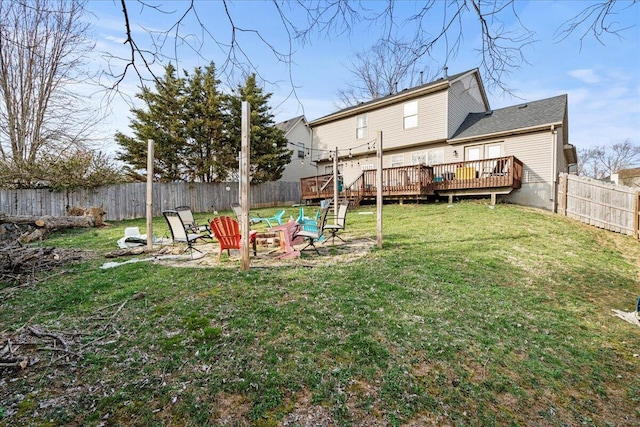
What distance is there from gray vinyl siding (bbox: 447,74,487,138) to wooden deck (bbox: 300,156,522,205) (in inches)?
98.2

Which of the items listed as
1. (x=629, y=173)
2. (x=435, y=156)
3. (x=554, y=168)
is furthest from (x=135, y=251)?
(x=629, y=173)

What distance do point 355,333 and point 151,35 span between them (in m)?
3.22

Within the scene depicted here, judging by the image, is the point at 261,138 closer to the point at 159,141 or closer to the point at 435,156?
the point at 159,141

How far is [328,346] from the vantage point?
295 centimetres

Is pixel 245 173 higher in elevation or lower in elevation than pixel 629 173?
lower

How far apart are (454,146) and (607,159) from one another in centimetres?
2911

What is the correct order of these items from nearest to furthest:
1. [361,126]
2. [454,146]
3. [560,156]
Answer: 1. [560,156]
2. [454,146]
3. [361,126]

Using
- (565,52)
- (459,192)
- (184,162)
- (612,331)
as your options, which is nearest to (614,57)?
(565,52)

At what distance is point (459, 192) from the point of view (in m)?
13.3

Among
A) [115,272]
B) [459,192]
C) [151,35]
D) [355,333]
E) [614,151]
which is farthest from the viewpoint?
[614,151]

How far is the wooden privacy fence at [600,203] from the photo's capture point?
9.23 metres

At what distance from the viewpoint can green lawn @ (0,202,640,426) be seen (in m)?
2.26

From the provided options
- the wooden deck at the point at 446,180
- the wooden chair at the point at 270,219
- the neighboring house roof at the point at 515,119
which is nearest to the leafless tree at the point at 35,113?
the wooden chair at the point at 270,219

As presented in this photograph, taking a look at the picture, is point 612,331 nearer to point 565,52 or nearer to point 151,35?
point 565,52
